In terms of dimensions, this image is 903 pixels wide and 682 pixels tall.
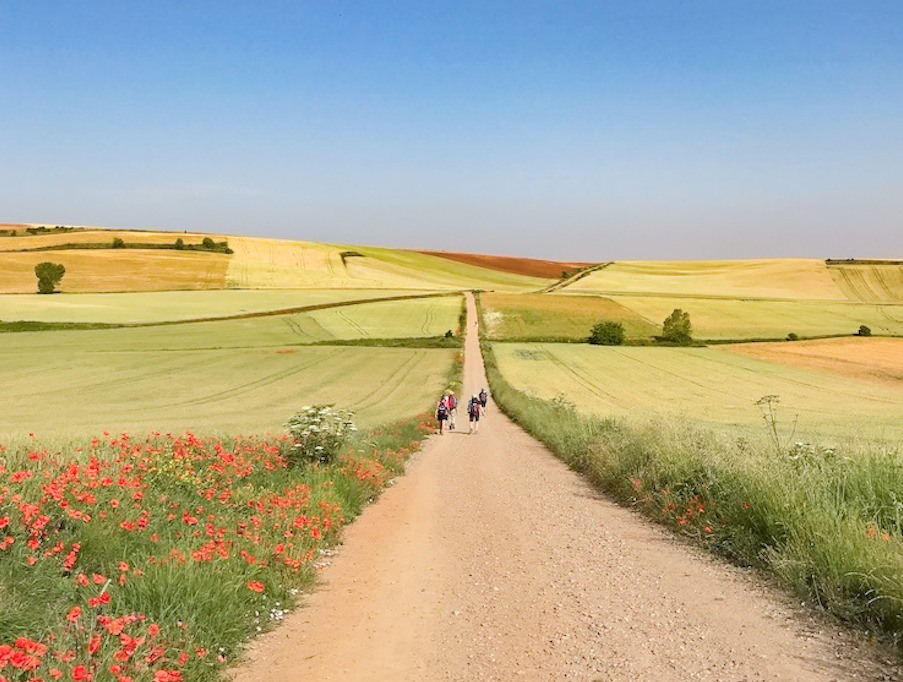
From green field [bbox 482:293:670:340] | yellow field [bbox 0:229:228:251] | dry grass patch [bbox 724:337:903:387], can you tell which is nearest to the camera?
dry grass patch [bbox 724:337:903:387]

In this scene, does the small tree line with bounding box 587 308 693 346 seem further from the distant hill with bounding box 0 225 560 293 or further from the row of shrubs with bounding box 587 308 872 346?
the distant hill with bounding box 0 225 560 293

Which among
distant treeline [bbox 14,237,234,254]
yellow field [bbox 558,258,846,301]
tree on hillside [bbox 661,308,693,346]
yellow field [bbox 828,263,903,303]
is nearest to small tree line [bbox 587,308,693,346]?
tree on hillside [bbox 661,308,693,346]

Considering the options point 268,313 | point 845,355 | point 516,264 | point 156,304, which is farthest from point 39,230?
point 845,355

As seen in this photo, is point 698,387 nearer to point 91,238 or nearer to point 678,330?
point 678,330

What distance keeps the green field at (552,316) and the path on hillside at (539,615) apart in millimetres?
61952

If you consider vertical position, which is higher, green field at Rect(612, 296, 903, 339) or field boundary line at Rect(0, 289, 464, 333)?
green field at Rect(612, 296, 903, 339)

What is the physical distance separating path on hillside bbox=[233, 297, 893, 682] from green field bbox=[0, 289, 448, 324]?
6668 centimetres

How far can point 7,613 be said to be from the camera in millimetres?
5059

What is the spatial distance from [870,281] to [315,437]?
134030 millimetres

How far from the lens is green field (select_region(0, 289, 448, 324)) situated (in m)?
69.2

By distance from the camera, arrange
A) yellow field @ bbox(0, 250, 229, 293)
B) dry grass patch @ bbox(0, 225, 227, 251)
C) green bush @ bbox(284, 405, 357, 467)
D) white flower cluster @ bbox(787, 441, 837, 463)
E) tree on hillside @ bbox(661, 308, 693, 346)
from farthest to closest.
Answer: dry grass patch @ bbox(0, 225, 227, 251) < yellow field @ bbox(0, 250, 229, 293) < tree on hillside @ bbox(661, 308, 693, 346) < green bush @ bbox(284, 405, 357, 467) < white flower cluster @ bbox(787, 441, 837, 463)

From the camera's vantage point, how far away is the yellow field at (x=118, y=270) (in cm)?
8975

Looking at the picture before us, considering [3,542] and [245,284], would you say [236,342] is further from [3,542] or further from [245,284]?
[3,542]

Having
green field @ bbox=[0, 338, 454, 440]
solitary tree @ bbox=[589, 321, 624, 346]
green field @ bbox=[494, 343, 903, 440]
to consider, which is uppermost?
solitary tree @ bbox=[589, 321, 624, 346]
